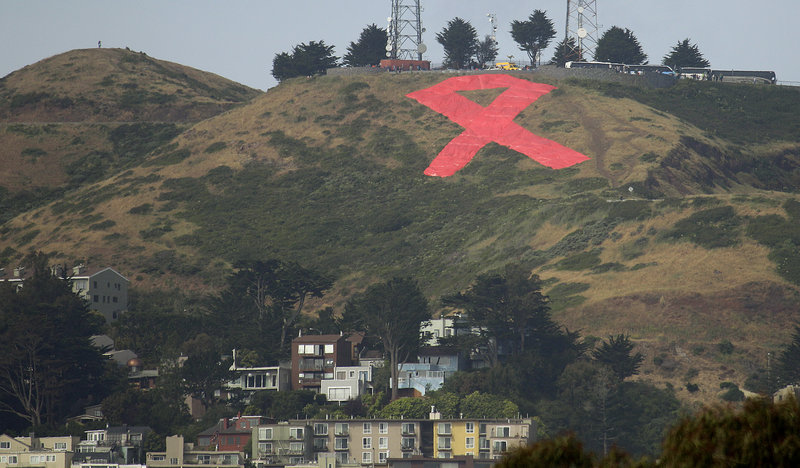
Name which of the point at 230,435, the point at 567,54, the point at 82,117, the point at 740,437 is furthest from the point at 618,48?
the point at 740,437

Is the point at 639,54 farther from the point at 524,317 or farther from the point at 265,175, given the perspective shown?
the point at 524,317

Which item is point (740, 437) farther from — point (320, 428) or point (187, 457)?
point (320, 428)

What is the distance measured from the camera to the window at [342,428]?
84.7 m

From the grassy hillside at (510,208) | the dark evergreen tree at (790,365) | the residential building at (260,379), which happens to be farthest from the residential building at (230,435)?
the dark evergreen tree at (790,365)

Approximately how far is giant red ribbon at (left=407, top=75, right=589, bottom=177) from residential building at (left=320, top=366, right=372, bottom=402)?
57.0m

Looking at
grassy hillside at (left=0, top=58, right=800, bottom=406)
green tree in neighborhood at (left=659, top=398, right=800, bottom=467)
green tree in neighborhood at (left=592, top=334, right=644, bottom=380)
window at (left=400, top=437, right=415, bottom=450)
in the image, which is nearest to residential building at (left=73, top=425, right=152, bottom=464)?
window at (left=400, top=437, right=415, bottom=450)

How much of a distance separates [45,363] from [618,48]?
109463mm

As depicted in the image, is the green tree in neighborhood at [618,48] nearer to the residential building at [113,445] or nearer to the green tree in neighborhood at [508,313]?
the green tree in neighborhood at [508,313]

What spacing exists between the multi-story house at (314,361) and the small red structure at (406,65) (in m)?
82.8

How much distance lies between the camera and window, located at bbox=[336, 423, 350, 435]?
8469 cm

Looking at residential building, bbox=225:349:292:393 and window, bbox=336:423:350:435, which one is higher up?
residential building, bbox=225:349:292:393

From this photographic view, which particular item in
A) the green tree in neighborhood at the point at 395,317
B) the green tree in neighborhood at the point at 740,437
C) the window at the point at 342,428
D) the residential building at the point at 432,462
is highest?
the green tree in neighborhood at the point at 395,317

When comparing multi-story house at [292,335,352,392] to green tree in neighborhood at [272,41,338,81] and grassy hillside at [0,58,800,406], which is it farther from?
green tree in neighborhood at [272,41,338,81]

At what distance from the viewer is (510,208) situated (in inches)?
5463
